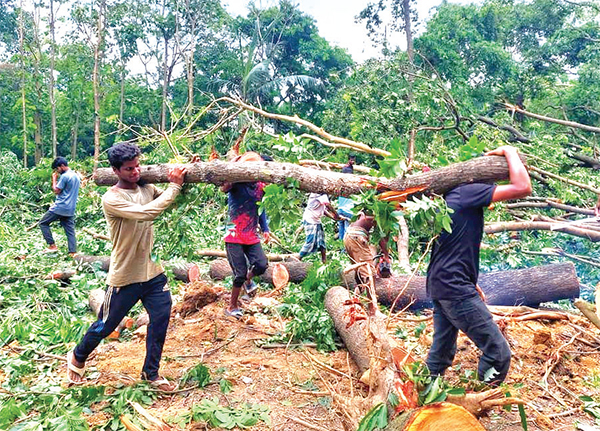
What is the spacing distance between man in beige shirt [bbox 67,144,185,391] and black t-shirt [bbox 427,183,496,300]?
1889mm

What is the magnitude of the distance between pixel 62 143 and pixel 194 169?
22.4m

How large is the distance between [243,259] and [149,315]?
4.61 feet

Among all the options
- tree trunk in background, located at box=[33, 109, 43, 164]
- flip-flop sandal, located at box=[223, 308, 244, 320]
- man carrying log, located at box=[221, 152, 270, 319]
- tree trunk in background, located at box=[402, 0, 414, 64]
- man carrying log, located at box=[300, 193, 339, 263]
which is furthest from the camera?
tree trunk in background, located at box=[33, 109, 43, 164]

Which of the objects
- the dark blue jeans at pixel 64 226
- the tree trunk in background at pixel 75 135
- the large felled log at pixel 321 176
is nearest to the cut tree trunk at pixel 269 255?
the dark blue jeans at pixel 64 226

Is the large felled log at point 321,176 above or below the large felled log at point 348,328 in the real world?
above

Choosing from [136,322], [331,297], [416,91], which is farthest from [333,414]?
[416,91]

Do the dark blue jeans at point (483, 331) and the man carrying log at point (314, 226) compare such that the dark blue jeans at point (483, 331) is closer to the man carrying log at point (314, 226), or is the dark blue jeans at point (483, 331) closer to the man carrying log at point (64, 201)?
the man carrying log at point (314, 226)

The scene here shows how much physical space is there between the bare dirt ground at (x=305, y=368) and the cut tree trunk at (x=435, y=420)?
0.69 m

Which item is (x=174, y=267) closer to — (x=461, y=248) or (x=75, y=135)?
(x=461, y=248)

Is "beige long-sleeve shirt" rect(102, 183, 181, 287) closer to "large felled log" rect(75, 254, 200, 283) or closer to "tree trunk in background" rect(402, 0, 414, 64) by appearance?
"large felled log" rect(75, 254, 200, 283)

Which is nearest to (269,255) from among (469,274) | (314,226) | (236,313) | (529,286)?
(314,226)

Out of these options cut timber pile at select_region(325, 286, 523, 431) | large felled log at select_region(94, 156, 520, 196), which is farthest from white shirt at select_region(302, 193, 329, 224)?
large felled log at select_region(94, 156, 520, 196)

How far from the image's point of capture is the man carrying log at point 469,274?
2.93 m

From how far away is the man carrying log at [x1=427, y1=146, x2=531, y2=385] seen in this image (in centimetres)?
293
